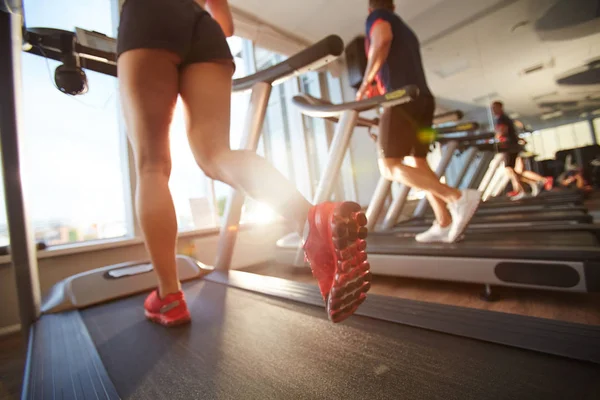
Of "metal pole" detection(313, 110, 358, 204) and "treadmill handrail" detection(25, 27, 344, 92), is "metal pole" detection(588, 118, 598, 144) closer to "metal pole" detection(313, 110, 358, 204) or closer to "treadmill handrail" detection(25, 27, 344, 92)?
"metal pole" detection(313, 110, 358, 204)

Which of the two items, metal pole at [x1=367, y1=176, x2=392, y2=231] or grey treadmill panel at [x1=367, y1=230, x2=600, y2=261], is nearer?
grey treadmill panel at [x1=367, y1=230, x2=600, y2=261]

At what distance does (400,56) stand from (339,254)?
60.4 inches

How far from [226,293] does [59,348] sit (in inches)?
22.6

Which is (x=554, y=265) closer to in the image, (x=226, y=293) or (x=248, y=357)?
(x=248, y=357)

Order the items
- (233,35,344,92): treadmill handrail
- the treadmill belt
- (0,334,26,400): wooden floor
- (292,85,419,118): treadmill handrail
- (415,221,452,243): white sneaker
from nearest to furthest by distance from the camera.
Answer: the treadmill belt < (0,334,26,400): wooden floor < (233,35,344,92): treadmill handrail < (292,85,419,118): treadmill handrail < (415,221,452,243): white sneaker

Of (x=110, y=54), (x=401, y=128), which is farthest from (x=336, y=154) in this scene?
(x=110, y=54)

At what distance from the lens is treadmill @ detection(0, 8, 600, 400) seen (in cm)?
55

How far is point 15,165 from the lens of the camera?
1253 mm

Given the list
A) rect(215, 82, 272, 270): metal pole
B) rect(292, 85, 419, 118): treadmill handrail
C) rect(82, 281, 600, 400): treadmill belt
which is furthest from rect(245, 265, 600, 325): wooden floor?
rect(292, 85, 419, 118): treadmill handrail

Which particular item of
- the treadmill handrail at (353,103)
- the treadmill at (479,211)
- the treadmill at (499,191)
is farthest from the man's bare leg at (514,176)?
the treadmill handrail at (353,103)

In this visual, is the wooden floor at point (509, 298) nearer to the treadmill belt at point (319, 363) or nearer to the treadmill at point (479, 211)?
the treadmill at point (479, 211)

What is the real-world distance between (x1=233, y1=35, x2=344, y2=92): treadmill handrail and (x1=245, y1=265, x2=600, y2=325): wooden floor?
3.69ft

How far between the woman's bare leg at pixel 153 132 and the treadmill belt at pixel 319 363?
251 mm

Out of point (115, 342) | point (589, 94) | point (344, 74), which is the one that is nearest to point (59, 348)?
point (115, 342)
